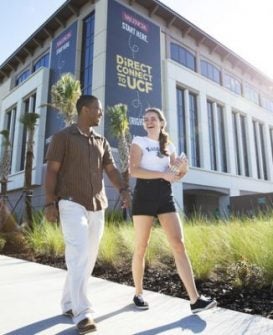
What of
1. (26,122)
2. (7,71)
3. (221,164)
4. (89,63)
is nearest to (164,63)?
(89,63)

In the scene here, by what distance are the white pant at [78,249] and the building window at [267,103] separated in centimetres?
3900

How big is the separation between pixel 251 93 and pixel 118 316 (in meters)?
37.1

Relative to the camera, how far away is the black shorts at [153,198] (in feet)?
11.5

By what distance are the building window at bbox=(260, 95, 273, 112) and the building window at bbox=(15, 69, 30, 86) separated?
24730 millimetres

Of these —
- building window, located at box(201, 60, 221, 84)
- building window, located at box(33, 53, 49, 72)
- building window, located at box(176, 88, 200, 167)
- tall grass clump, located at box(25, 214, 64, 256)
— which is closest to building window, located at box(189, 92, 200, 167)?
building window, located at box(176, 88, 200, 167)

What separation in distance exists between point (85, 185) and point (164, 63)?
24.1 m

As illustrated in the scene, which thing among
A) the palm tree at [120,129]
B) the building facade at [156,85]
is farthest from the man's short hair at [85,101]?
the building facade at [156,85]

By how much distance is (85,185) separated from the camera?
3.36m

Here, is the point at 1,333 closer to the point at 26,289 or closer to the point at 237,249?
the point at 26,289

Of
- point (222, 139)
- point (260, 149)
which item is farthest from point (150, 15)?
point (260, 149)

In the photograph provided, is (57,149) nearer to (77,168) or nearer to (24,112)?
(77,168)

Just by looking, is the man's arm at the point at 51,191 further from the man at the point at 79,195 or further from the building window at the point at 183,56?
the building window at the point at 183,56

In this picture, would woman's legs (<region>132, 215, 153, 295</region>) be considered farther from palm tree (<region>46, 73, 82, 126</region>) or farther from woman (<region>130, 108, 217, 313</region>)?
palm tree (<region>46, 73, 82, 126</region>)

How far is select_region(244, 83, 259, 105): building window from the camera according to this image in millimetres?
A: 36062
